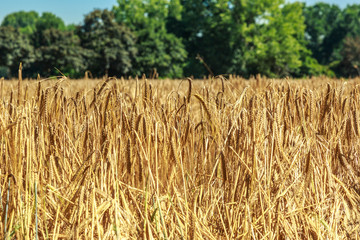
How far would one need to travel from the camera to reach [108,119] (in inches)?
83.8

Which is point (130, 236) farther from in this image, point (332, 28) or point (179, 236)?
point (332, 28)

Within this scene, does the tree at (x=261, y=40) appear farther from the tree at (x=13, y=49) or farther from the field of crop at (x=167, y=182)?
the field of crop at (x=167, y=182)

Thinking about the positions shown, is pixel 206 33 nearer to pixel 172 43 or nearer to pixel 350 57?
pixel 172 43

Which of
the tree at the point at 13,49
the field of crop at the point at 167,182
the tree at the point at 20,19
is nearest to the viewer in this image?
the field of crop at the point at 167,182

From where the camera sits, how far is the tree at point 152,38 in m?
31.4

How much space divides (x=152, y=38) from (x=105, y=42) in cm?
449

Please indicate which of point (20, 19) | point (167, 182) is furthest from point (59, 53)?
point (20, 19)

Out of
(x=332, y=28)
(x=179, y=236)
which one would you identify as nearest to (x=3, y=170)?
(x=179, y=236)

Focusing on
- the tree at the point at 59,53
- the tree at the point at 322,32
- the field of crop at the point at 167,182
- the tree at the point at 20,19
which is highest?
the tree at the point at 20,19

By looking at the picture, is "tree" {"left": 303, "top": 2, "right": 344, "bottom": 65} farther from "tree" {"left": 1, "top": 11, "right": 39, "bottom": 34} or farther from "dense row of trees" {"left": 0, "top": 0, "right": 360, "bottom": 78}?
"tree" {"left": 1, "top": 11, "right": 39, "bottom": 34}

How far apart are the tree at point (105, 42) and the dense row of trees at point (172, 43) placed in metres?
0.07

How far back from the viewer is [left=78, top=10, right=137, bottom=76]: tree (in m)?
28.9

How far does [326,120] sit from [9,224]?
190 cm

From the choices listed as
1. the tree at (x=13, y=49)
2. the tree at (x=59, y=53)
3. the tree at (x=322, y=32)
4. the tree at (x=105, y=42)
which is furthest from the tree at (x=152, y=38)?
the tree at (x=322, y=32)
